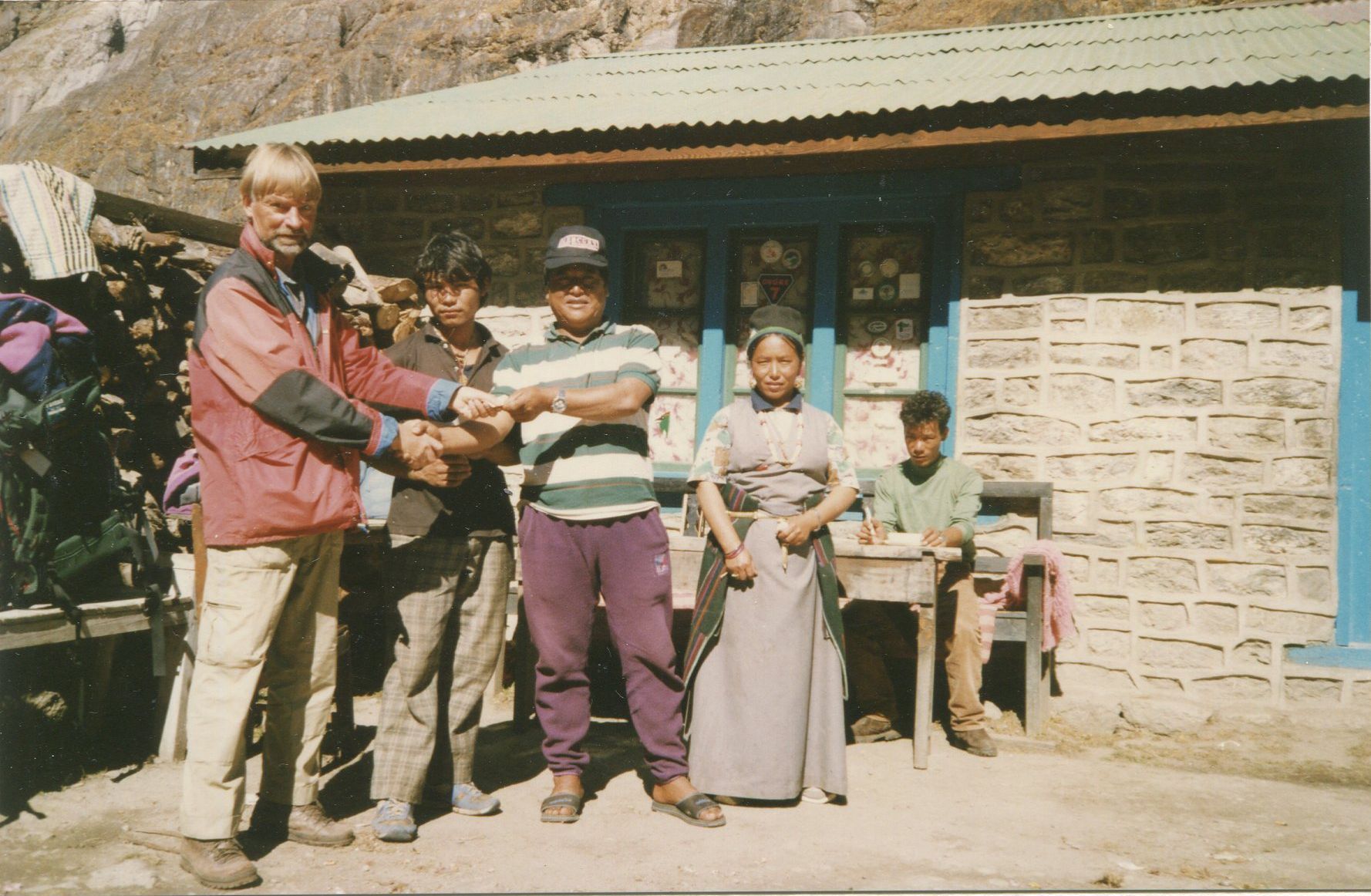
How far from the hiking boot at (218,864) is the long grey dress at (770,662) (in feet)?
5.05

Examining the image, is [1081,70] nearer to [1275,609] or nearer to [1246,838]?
[1275,609]

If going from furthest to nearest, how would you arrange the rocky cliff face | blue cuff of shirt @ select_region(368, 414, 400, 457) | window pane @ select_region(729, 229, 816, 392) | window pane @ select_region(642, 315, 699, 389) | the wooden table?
the rocky cliff face
window pane @ select_region(642, 315, 699, 389)
window pane @ select_region(729, 229, 816, 392)
the wooden table
blue cuff of shirt @ select_region(368, 414, 400, 457)

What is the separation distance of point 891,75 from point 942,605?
3240mm

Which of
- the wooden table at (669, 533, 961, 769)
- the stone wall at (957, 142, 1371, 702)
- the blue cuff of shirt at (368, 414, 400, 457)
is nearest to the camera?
the blue cuff of shirt at (368, 414, 400, 457)

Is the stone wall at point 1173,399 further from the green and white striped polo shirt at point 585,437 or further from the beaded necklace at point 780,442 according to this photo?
the green and white striped polo shirt at point 585,437

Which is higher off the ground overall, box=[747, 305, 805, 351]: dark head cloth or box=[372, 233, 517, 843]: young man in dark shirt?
box=[747, 305, 805, 351]: dark head cloth

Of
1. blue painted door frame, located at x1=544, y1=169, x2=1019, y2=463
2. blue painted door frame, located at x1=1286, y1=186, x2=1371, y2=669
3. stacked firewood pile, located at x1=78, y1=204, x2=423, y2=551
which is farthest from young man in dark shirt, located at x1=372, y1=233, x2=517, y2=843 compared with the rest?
blue painted door frame, located at x1=1286, y1=186, x2=1371, y2=669

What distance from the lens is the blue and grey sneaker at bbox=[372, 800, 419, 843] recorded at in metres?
3.02

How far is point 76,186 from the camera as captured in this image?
421cm

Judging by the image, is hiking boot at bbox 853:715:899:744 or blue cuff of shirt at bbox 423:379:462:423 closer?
blue cuff of shirt at bbox 423:379:462:423

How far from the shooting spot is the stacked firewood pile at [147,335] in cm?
451

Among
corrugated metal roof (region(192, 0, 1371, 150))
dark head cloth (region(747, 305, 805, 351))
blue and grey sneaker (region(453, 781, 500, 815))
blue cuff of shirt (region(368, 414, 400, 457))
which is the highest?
corrugated metal roof (region(192, 0, 1371, 150))

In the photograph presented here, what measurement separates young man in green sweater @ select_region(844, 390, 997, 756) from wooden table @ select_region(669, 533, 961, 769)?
11.5 inches

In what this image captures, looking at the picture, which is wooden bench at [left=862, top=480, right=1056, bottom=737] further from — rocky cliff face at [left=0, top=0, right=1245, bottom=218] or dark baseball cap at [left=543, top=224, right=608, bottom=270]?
rocky cliff face at [left=0, top=0, right=1245, bottom=218]
